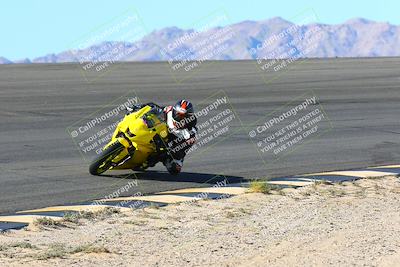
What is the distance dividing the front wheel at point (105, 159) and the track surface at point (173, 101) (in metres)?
0.23

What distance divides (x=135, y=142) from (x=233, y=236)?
426 cm

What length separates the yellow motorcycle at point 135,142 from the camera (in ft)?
45.6

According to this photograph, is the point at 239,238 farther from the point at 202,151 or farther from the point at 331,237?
the point at 202,151

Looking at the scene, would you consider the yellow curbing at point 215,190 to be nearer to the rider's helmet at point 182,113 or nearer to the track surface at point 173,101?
the track surface at point 173,101

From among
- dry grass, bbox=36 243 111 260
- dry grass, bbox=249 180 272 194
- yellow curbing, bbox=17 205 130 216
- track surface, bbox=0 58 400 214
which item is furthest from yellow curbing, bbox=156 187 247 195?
dry grass, bbox=36 243 111 260

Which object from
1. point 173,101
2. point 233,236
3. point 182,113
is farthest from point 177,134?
point 173,101

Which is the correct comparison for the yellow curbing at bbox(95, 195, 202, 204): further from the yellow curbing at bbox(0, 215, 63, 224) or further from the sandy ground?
the yellow curbing at bbox(0, 215, 63, 224)

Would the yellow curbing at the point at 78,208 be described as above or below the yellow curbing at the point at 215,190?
above

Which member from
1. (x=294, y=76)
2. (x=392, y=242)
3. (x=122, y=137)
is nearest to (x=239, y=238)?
(x=392, y=242)

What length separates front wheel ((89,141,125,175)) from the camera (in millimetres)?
Answer: 13883

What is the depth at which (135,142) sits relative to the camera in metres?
13.9

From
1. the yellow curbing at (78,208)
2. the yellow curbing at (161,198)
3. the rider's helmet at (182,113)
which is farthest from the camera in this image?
the rider's helmet at (182,113)

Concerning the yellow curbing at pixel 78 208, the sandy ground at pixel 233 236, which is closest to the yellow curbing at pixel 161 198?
the sandy ground at pixel 233 236

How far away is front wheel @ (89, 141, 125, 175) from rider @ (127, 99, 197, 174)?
0.62 metres
